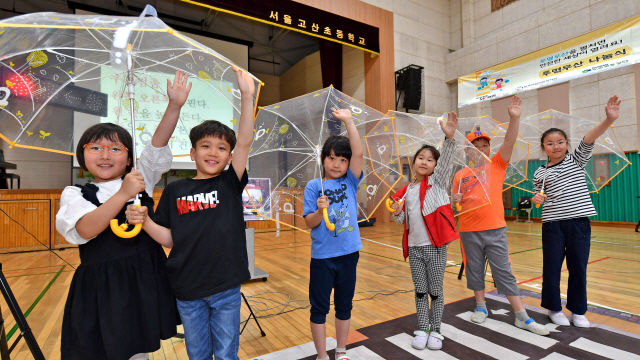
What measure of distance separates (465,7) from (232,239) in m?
11.4

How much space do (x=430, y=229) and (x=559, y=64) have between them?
8.49 m

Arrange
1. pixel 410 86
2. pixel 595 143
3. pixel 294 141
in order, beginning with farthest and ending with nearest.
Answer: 1. pixel 410 86
2. pixel 595 143
3. pixel 294 141

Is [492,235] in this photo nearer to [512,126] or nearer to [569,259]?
[569,259]

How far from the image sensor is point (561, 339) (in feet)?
6.33

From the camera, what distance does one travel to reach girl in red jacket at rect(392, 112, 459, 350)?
1883 millimetres

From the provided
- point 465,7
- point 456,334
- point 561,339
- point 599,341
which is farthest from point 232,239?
point 465,7

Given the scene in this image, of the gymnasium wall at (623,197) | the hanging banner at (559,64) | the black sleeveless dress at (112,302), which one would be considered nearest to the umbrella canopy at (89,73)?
the black sleeveless dress at (112,302)

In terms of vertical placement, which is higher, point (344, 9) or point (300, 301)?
point (344, 9)

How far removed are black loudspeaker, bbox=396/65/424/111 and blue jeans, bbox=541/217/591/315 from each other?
731cm

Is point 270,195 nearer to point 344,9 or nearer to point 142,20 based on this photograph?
point 142,20

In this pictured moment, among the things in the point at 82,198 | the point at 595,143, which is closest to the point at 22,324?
the point at 82,198

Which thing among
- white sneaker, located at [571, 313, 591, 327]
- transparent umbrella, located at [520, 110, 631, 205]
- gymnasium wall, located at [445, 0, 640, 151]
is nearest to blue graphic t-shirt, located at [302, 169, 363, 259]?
white sneaker, located at [571, 313, 591, 327]

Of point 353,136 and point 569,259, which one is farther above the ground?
point 353,136

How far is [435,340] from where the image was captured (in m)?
1.86
